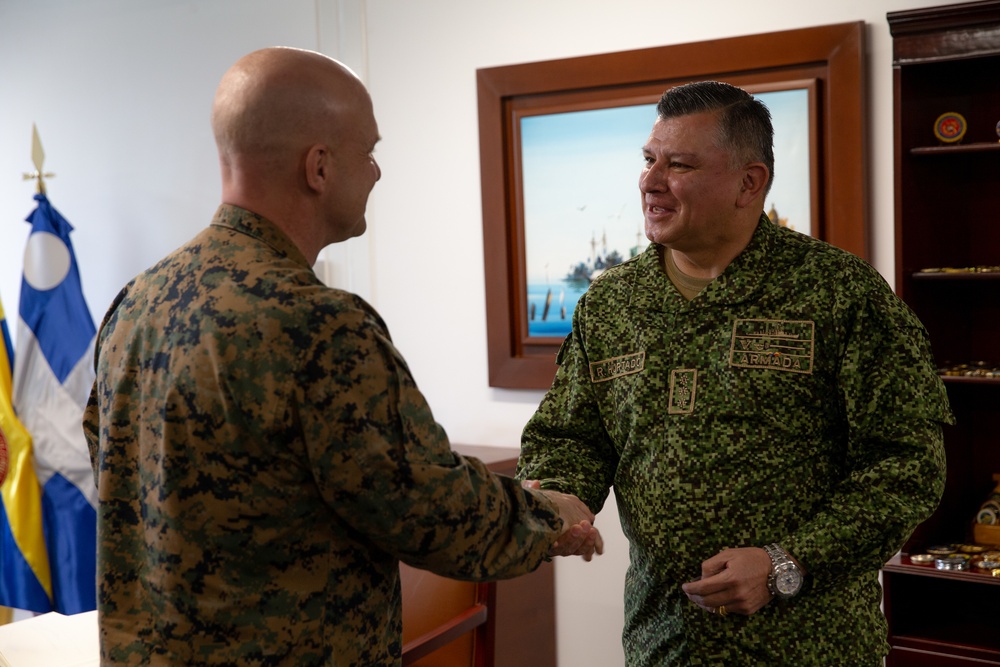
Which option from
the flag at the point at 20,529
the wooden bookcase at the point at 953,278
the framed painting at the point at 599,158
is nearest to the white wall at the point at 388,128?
the framed painting at the point at 599,158

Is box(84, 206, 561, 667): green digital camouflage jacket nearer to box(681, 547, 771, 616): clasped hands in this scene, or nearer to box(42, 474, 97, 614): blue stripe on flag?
box(681, 547, 771, 616): clasped hands

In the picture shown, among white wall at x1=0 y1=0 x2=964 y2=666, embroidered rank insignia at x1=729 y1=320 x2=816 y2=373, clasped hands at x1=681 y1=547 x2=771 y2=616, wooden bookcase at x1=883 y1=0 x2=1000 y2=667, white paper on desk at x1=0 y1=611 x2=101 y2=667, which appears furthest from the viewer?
white wall at x1=0 y1=0 x2=964 y2=666

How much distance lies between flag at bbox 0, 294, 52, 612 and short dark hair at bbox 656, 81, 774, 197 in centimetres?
312

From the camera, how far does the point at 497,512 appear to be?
140 cm

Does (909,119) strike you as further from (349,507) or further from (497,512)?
(349,507)

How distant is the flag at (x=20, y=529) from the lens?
156 inches

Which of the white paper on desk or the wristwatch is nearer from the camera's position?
the wristwatch

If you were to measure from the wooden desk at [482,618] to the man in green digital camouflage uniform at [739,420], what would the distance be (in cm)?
93

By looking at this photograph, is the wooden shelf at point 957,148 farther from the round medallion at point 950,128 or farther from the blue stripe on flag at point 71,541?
the blue stripe on flag at point 71,541

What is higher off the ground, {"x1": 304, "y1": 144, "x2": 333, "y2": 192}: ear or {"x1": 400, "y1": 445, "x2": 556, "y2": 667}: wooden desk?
{"x1": 304, "y1": 144, "x2": 333, "y2": 192}: ear

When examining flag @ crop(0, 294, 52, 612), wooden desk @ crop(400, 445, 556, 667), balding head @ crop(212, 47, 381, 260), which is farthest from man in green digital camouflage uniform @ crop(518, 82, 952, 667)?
flag @ crop(0, 294, 52, 612)

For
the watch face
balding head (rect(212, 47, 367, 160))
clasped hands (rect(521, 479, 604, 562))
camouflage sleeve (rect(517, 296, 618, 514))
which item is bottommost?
the watch face

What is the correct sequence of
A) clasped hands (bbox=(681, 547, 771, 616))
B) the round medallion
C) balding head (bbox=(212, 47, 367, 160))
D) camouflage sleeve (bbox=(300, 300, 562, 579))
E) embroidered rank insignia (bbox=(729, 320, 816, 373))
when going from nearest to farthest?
camouflage sleeve (bbox=(300, 300, 562, 579)) < balding head (bbox=(212, 47, 367, 160)) < clasped hands (bbox=(681, 547, 771, 616)) < embroidered rank insignia (bbox=(729, 320, 816, 373)) < the round medallion

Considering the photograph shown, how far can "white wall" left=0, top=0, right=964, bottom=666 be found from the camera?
11.1ft
